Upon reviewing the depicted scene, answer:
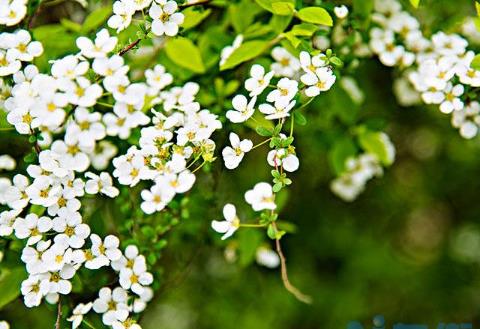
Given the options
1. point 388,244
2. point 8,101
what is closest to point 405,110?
point 388,244

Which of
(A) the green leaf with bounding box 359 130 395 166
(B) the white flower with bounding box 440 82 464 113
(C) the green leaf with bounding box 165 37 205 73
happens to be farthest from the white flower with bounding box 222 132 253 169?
(A) the green leaf with bounding box 359 130 395 166

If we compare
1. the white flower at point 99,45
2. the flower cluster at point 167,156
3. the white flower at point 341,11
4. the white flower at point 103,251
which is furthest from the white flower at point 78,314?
the white flower at point 341,11

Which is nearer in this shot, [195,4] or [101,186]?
[101,186]

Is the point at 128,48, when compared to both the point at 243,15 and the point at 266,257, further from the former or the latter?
the point at 266,257

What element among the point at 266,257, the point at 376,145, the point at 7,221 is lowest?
the point at 266,257

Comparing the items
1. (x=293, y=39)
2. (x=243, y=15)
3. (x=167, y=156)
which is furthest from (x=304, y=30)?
(x=167, y=156)

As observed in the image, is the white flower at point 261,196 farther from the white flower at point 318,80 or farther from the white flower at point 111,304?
the white flower at point 111,304

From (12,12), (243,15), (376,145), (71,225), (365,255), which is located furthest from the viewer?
(365,255)

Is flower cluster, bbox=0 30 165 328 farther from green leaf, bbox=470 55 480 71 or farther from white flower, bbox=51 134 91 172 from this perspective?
green leaf, bbox=470 55 480 71
